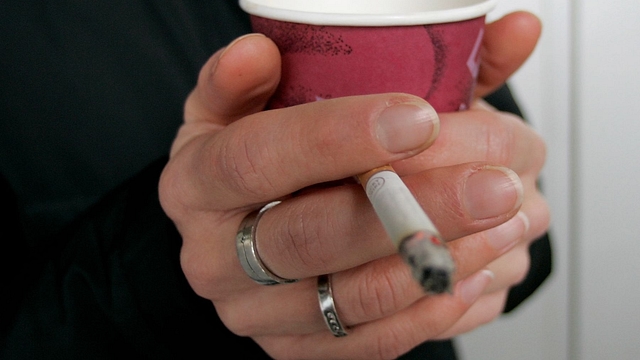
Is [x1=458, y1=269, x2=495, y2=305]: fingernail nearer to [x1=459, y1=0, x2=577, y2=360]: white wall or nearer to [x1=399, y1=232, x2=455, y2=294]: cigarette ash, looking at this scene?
[x1=399, y1=232, x2=455, y2=294]: cigarette ash

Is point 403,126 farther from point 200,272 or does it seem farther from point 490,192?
point 200,272

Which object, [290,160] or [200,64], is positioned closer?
[290,160]

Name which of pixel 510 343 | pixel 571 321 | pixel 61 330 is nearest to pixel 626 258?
pixel 571 321

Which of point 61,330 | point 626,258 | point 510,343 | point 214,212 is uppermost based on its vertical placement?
point 214,212

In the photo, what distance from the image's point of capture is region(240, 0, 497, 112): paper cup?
34 cm

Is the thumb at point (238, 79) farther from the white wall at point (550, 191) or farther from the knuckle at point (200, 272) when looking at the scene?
the white wall at point (550, 191)

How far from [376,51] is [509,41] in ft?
0.59

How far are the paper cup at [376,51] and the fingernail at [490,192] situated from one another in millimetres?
77

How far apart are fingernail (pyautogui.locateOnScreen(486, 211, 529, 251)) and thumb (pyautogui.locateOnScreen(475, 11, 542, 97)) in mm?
137

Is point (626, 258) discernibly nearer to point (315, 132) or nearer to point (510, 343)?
point (510, 343)

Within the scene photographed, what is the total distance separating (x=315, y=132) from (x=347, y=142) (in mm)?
21

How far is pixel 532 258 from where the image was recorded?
636mm

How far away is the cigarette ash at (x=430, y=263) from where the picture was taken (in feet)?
0.61

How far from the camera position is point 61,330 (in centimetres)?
50
